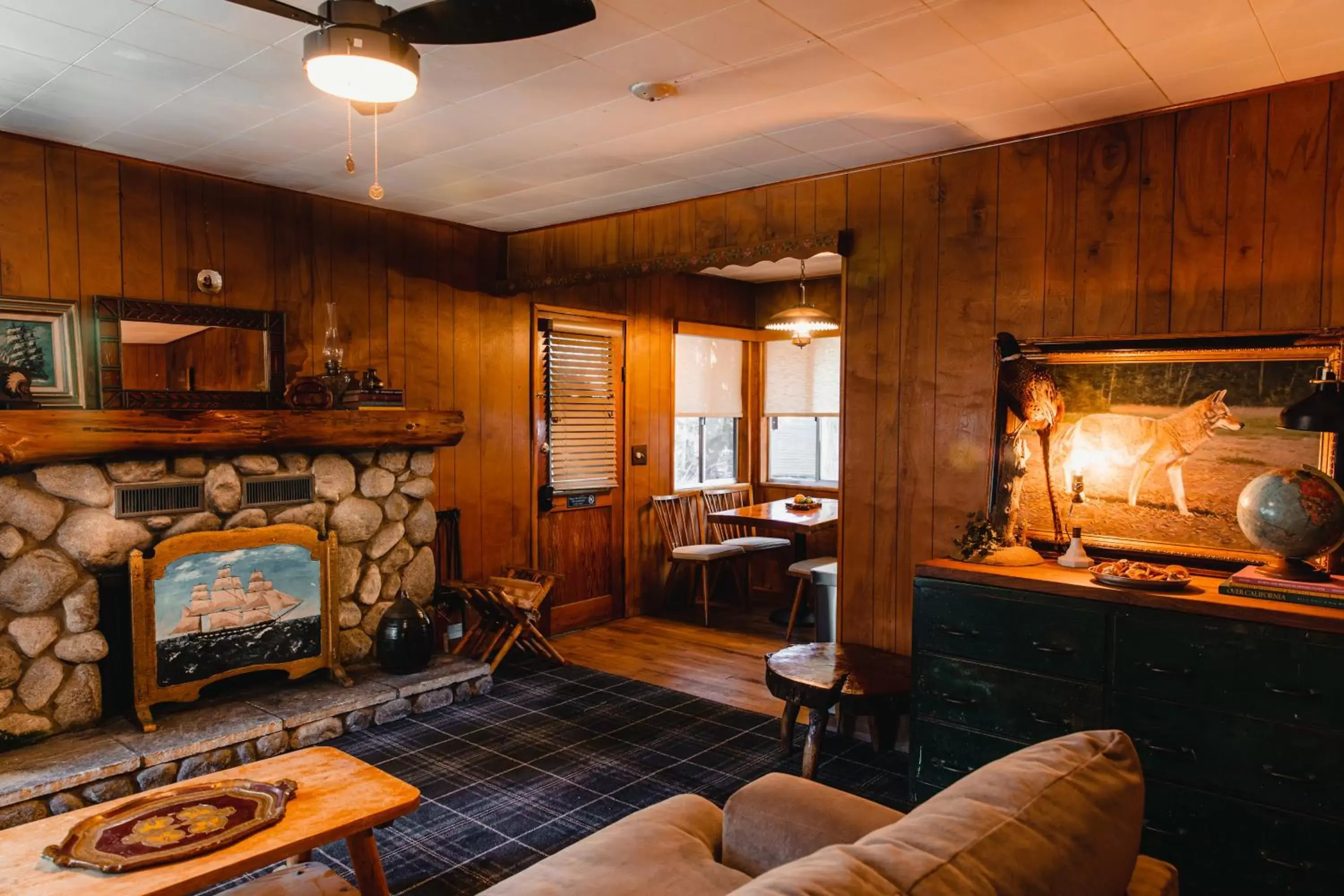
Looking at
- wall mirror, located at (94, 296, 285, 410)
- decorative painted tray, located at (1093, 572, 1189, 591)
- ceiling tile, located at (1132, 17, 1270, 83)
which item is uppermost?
ceiling tile, located at (1132, 17, 1270, 83)

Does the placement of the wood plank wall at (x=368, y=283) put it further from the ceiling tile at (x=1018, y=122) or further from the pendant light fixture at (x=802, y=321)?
the ceiling tile at (x=1018, y=122)

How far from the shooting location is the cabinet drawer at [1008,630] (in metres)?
2.76

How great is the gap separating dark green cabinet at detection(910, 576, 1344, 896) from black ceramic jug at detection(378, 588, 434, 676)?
2.55m

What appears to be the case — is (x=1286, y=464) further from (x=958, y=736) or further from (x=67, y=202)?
(x=67, y=202)

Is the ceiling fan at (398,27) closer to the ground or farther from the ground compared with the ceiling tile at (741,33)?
closer to the ground

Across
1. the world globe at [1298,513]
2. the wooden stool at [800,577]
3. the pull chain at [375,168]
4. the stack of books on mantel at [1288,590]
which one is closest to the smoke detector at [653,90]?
the pull chain at [375,168]

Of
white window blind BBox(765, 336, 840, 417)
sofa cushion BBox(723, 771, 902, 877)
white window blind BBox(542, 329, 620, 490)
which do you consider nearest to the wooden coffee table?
sofa cushion BBox(723, 771, 902, 877)

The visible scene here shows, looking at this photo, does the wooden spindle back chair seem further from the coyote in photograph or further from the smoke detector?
the smoke detector

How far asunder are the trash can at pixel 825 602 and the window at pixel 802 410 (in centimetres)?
235

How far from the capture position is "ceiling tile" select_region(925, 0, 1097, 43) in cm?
229

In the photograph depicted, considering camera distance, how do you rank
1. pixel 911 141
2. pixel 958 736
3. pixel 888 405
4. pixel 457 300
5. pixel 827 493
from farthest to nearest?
1. pixel 827 493
2. pixel 457 300
3. pixel 888 405
4. pixel 911 141
5. pixel 958 736

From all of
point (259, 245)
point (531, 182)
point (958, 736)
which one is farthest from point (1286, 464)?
point (259, 245)

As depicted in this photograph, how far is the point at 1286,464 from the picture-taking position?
286cm

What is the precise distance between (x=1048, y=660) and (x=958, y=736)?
44cm
